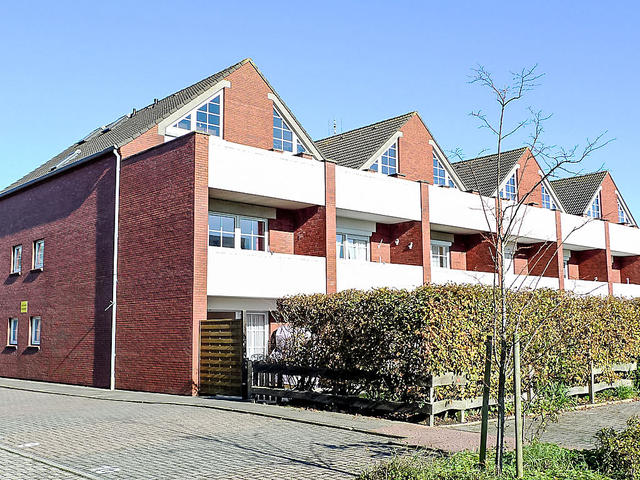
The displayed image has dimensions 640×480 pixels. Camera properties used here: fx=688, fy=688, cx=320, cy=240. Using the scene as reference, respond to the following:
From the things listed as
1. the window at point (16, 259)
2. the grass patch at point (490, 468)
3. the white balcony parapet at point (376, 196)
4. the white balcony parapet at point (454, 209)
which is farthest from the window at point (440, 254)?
the grass patch at point (490, 468)

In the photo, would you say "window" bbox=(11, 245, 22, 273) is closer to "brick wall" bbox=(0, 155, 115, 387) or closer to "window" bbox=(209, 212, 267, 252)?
"brick wall" bbox=(0, 155, 115, 387)

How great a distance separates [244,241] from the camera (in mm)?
22266

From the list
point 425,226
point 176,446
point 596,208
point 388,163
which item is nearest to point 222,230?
point 425,226

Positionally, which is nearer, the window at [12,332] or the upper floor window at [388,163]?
the window at [12,332]

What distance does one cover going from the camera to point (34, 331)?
25.5 m

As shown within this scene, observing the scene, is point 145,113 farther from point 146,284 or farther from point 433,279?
point 433,279

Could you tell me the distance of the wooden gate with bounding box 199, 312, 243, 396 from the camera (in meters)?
17.0

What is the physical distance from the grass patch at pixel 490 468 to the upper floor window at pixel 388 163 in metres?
19.2

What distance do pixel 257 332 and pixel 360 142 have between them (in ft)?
34.3

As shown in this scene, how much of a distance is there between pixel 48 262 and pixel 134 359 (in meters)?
7.11

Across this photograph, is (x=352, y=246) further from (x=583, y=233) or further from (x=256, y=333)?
(x=583, y=233)

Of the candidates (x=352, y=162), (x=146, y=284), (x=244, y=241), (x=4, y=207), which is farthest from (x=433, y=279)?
(x=4, y=207)

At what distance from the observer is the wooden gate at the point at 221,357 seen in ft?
55.9

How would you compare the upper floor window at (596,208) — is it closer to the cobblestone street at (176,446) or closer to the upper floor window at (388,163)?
the upper floor window at (388,163)
